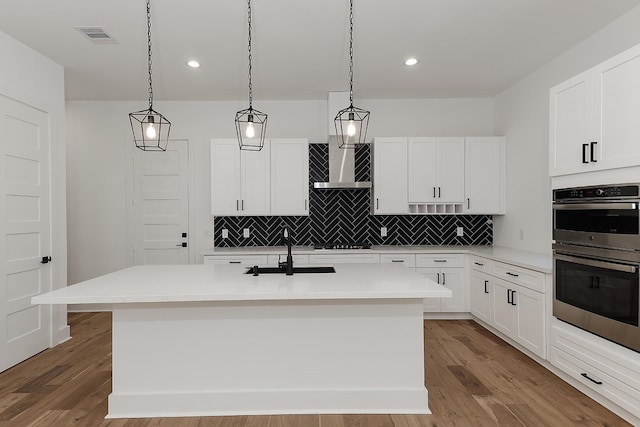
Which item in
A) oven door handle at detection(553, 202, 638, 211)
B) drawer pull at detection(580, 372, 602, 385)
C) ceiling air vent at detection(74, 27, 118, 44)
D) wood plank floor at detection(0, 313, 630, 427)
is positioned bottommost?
wood plank floor at detection(0, 313, 630, 427)

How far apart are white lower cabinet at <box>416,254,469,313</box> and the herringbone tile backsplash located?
613mm

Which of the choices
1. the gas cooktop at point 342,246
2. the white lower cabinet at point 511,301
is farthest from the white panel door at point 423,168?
the white lower cabinet at point 511,301

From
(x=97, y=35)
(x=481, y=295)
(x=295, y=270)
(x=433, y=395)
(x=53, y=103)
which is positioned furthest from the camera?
(x=481, y=295)

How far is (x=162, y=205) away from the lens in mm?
5648

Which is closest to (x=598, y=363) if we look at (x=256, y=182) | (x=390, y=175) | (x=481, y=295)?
(x=481, y=295)

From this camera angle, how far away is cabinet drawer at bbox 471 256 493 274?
4.49 metres

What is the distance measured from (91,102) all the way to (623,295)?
6232mm

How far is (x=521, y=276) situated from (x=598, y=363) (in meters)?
1.13

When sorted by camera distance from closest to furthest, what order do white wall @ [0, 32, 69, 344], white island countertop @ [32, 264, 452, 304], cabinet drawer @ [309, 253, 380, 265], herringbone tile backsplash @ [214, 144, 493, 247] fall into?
white island countertop @ [32, 264, 452, 304] → white wall @ [0, 32, 69, 344] → cabinet drawer @ [309, 253, 380, 265] → herringbone tile backsplash @ [214, 144, 493, 247]

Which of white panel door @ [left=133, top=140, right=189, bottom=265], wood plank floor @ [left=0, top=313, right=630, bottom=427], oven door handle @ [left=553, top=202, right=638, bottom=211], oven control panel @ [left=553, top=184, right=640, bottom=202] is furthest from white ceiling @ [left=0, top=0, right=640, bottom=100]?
wood plank floor @ [left=0, top=313, right=630, bottom=427]

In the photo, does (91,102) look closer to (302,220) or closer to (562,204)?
(302,220)

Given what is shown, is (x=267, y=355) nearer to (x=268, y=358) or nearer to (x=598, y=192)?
(x=268, y=358)

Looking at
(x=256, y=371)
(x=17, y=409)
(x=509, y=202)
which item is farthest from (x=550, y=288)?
(x=17, y=409)

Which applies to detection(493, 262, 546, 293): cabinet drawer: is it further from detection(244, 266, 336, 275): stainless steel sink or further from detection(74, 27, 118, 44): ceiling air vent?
detection(74, 27, 118, 44): ceiling air vent
